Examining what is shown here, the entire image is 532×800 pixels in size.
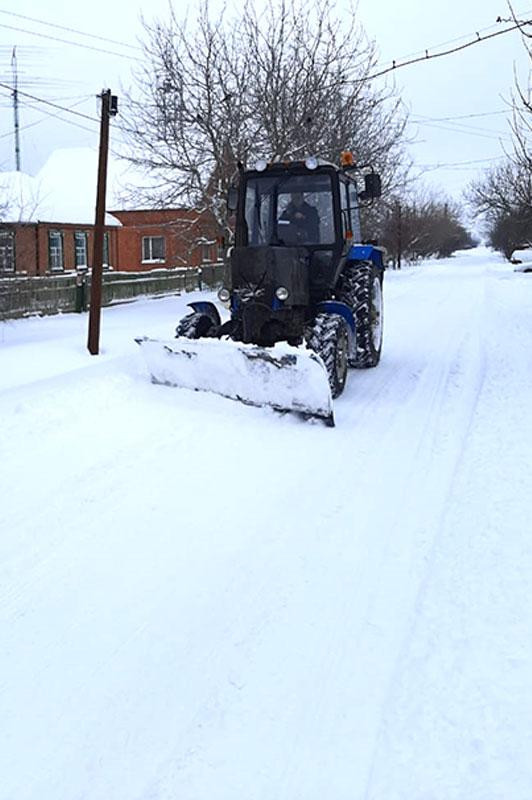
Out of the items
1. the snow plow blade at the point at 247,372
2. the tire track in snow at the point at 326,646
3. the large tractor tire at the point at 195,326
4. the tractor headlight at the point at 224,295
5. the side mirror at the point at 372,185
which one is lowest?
the tire track in snow at the point at 326,646

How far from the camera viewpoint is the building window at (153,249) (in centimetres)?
3350

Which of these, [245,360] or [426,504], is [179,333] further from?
[426,504]

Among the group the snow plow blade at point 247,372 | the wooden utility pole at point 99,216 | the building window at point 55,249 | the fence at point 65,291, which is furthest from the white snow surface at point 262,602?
the building window at point 55,249

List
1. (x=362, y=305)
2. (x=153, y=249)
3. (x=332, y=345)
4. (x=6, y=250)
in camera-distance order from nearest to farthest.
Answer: (x=332, y=345) < (x=362, y=305) < (x=6, y=250) < (x=153, y=249)

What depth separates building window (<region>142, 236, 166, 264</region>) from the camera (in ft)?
110

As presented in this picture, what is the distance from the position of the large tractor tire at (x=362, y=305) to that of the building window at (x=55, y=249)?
20407 mm

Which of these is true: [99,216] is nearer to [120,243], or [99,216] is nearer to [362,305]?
[362,305]

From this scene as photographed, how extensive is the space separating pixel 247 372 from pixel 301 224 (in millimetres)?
2311

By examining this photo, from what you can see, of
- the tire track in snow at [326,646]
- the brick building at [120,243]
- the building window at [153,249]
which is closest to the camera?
the tire track in snow at [326,646]

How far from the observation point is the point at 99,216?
10.1 m

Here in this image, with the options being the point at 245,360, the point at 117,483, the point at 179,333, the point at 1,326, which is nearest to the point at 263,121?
the point at 1,326

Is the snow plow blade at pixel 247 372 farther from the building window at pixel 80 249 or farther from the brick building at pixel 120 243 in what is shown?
the building window at pixel 80 249

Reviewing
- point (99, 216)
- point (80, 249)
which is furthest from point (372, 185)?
point (80, 249)

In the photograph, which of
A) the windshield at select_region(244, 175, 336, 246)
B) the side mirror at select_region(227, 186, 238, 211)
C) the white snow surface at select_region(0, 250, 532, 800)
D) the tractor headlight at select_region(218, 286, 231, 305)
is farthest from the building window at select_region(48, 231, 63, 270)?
the white snow surface at select_region(0, 250, 532, 800)
